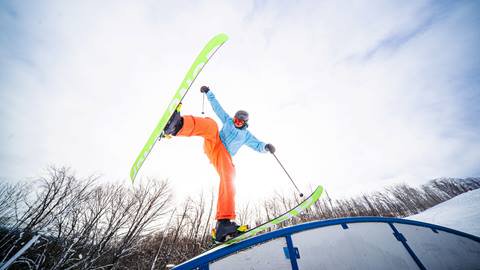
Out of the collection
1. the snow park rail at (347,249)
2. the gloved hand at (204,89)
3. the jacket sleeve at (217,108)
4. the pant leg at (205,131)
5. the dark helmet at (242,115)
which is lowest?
the snow park rail at (347,249)

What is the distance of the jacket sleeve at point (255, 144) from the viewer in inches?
177

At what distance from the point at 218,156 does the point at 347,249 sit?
2.52 m

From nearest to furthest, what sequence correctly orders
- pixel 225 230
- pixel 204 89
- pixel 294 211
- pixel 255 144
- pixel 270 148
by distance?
pixel 225 230 → pixel 294 211 → pixel 204 89 → pixel 270 148 → pixel 255 144

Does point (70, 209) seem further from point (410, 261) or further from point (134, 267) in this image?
point (410, 261)

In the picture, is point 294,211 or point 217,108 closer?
point 294,211

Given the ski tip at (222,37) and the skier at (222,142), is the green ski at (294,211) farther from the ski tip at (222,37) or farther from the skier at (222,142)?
the ski tip at (222,37)

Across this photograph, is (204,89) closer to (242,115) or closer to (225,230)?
(242,115)

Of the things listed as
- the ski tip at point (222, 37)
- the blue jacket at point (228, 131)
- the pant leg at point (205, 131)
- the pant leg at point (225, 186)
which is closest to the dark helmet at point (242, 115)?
the blue jacket at point (228, 131)

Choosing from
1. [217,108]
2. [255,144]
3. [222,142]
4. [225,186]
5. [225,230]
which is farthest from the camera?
[255,144]

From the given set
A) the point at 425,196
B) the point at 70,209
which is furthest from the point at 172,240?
the point at 425,196

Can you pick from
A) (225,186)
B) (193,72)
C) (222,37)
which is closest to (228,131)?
(225,186)

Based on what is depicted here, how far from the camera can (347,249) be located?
9.05 feet

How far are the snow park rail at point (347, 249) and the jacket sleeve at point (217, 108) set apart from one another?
2416mm

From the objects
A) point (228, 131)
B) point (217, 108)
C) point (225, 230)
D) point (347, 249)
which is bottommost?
point (347, 249)
